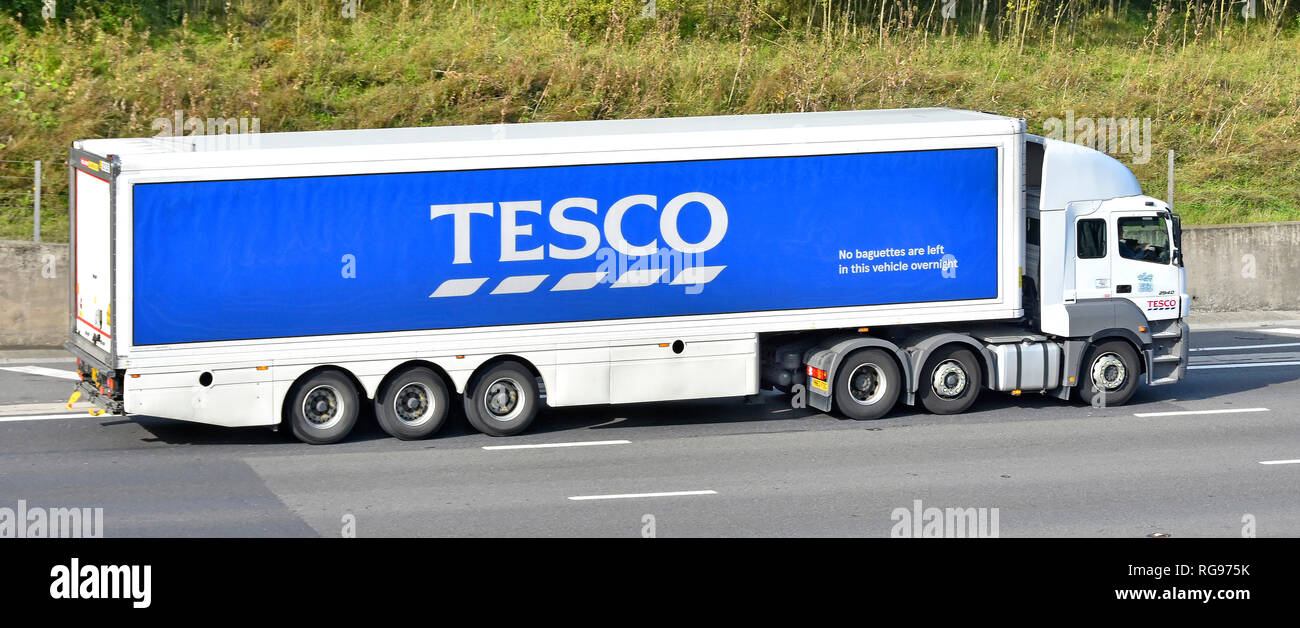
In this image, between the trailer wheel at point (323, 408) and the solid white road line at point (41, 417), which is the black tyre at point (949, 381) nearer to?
the trailer wheel at point (323, 408)

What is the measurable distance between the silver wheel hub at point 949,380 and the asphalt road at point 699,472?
30 centimetres

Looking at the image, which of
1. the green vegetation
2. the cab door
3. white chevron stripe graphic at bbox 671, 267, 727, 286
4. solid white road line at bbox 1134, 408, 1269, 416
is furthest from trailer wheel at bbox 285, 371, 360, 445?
the green vegetation

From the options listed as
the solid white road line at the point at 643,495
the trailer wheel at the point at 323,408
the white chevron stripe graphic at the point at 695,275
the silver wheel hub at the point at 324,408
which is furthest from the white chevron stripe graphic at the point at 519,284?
the solid white road line at the point at 643,495

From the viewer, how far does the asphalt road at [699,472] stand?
40.6 ft

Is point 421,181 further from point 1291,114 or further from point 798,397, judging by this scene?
point 1291,114

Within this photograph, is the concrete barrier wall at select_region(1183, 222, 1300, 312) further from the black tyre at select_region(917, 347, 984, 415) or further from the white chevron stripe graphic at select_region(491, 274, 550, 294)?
the white chevron stripe graphic at select_region(491, 274, 550, 294)

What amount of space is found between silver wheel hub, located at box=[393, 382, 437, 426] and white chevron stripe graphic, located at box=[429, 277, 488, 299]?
966 millimetres

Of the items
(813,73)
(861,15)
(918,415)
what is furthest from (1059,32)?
(918,415)

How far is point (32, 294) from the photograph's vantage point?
2062 centimetres

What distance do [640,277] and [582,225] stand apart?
0.80 m

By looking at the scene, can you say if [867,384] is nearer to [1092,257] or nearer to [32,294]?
[1092,257]

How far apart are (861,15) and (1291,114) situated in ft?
27.6

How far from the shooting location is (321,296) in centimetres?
1474

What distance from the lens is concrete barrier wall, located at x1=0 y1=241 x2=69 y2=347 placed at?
20.6 meters
